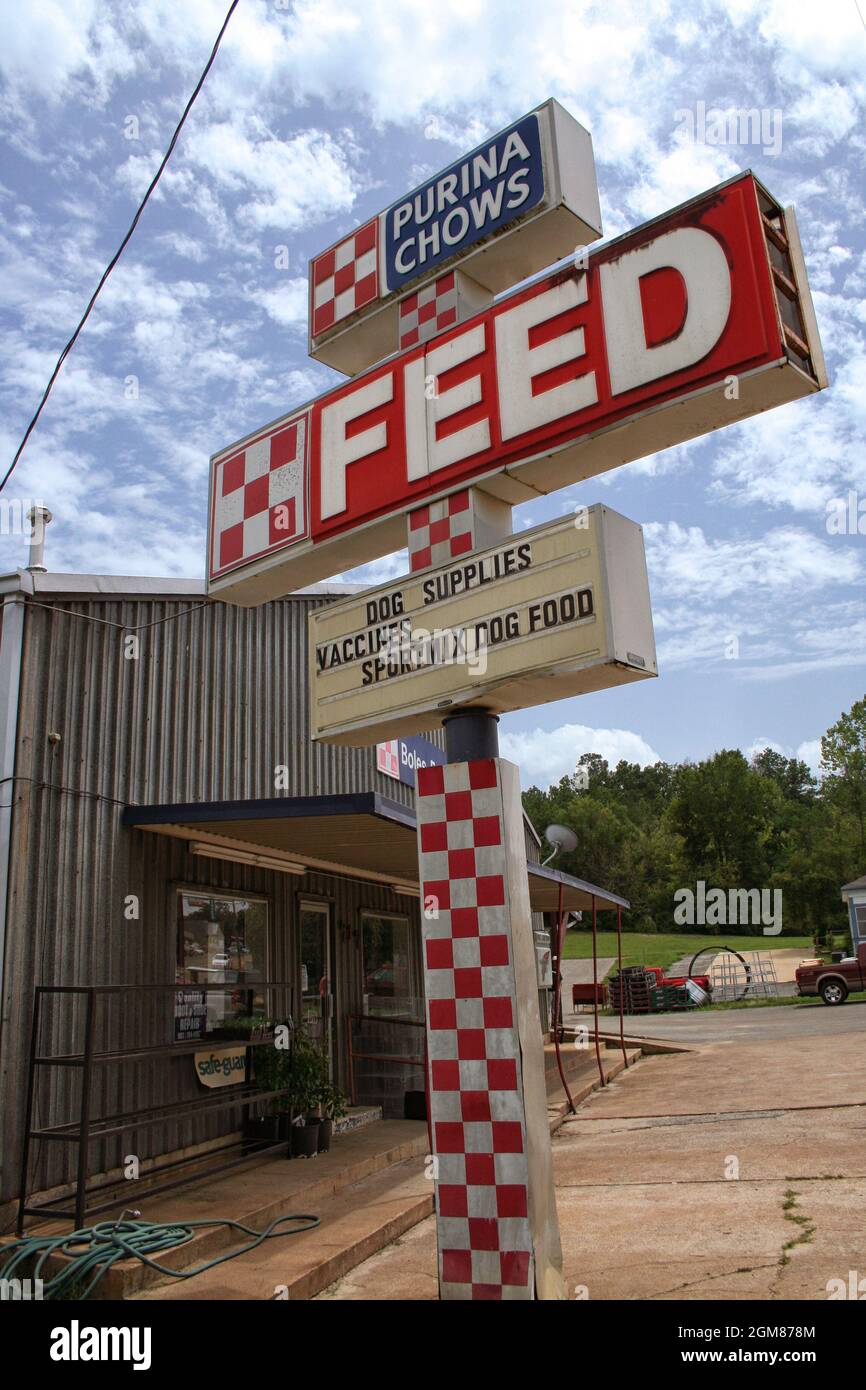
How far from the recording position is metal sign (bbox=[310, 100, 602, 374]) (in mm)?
5000

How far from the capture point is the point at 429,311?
17.8ft

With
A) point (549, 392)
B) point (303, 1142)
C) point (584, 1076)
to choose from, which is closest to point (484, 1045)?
point (549, 392)

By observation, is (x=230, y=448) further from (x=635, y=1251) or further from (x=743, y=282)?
(x=635, y=1251)

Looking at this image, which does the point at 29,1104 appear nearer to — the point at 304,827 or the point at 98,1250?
the point at 98,1250

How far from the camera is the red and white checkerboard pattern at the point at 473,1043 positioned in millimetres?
4125

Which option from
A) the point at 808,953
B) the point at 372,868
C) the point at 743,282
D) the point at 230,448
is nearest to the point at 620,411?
the point at 743,282

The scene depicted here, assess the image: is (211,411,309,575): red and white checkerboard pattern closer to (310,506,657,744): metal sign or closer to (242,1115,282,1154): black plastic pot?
(310,506,657,744): metal sign

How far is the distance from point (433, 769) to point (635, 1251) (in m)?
2.98

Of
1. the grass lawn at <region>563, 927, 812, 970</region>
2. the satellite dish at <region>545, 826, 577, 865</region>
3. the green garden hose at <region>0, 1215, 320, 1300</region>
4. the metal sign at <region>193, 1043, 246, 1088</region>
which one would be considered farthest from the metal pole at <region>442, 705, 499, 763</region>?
the grass lawn at <region>563, 927, 812, 970</region>

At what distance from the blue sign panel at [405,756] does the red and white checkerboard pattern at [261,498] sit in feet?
20.2

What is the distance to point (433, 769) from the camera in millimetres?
4664

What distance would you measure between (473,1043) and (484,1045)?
2.1 inches

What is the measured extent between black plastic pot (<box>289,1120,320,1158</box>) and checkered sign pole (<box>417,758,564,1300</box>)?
158 inches
